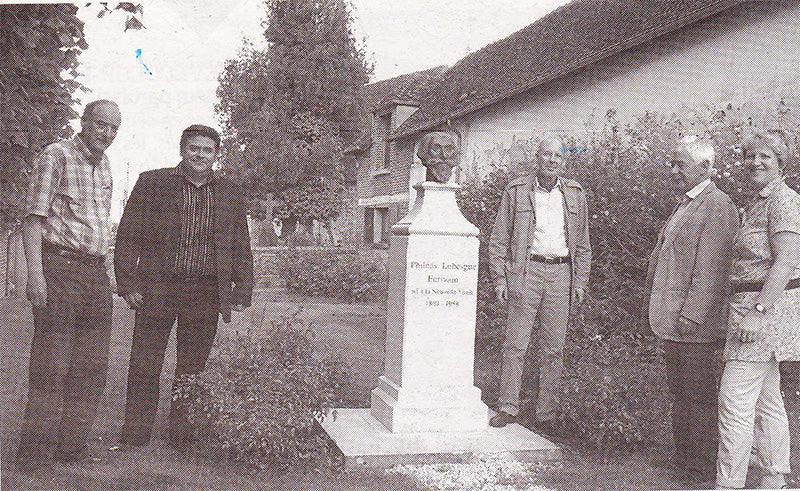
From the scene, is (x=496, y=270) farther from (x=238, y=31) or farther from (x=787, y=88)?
(x=787, y=88)

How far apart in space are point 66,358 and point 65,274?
0.51 metres

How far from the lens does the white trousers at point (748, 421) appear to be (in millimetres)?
3744

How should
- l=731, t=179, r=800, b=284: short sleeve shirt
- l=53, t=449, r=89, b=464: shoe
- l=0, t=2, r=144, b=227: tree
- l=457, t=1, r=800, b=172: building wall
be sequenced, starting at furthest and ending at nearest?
l=457, t=1, r=800, b=172: building wall, l=0, t=2, r=144, b=227: tree, l=53, t=449, r=89, b=464: shoe, l=731, t=179, r=800, b=284: short sleeve shirt

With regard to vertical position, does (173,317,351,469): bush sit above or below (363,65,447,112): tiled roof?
below

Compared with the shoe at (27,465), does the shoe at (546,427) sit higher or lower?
lower

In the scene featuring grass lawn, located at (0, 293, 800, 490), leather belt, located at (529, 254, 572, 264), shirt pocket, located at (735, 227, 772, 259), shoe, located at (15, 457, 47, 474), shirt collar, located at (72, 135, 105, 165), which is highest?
shirt collar, located at (72, 135, 105, 165)

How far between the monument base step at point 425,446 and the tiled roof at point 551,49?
7318 mm

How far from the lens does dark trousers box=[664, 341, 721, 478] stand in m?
4.17

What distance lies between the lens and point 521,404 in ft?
18.4

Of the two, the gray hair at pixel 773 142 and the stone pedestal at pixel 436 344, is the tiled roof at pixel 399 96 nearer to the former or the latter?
the stone pedestal at pixel 436 344

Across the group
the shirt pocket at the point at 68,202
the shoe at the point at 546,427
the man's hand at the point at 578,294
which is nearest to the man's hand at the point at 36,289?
the shirt pocket at the point at 68,202

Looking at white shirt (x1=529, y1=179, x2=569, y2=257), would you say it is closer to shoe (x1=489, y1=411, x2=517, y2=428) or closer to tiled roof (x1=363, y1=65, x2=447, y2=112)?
shoe (x1=489, y1=411, x2=517, y2=428)

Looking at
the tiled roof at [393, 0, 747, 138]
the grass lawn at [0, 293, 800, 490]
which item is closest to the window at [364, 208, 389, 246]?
the tiled roof at [393, 0, 747, 138]

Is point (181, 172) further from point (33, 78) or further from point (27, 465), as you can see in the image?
point (27, 465)
